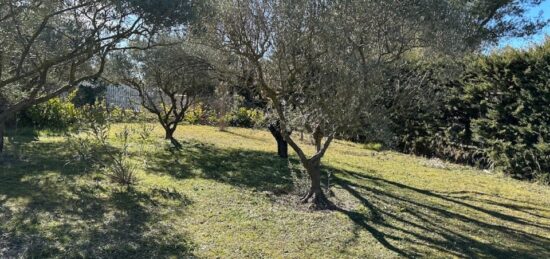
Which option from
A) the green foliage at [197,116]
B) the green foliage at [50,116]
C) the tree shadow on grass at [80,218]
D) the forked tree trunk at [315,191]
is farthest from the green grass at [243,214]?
the green foliage at [197,116]

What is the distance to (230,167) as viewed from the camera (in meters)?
7.62

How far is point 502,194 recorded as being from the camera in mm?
7547

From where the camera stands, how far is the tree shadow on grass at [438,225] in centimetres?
441

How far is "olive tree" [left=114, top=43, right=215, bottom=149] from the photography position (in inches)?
279

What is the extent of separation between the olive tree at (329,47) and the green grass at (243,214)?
2.76ft

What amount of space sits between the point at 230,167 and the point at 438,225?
143 inches

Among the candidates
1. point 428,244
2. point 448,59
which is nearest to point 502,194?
point 448,59

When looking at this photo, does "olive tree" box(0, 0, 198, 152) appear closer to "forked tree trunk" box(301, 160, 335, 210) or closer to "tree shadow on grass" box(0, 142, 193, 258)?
"tree shadow on grass" box(0, 142, 193, 258)

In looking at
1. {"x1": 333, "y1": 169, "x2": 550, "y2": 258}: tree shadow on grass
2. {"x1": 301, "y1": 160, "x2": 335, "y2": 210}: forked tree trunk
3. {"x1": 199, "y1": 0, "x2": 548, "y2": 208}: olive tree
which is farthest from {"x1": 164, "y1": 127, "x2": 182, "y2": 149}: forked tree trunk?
{"x1": 301, "y1": 160, "x2": 335, "y2": 210}: forked tree trunk

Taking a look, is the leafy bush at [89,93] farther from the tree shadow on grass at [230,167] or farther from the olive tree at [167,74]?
the tree shadow on grass at [230,167]

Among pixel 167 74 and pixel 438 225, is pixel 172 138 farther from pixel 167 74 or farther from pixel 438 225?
pixel 438 225

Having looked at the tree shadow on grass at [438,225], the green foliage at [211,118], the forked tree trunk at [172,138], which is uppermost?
the green foliage at [211,118]

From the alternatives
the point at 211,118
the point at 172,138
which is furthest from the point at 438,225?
the point at 211,118

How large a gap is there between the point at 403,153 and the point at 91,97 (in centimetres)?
1107
